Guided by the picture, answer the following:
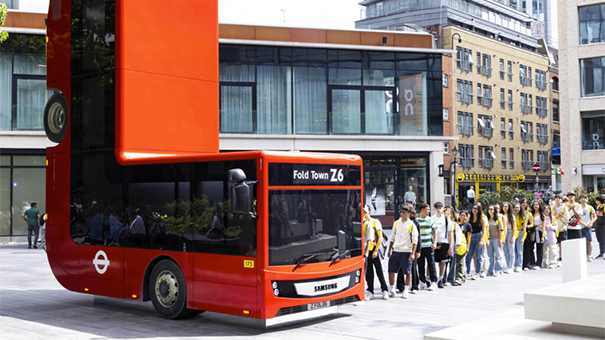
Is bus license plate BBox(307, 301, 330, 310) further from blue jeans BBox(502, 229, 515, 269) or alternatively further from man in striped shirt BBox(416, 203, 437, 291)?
blue jeans BBox(502, 229, 515, 269)

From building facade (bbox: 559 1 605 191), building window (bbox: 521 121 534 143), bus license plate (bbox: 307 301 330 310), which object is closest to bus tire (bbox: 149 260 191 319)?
bus license plate (bbox: 307 301 330 310)

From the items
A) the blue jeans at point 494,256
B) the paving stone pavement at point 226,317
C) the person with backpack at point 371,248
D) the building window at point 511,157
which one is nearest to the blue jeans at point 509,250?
the blue jeans at point 494,256

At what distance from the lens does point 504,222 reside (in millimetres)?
16453

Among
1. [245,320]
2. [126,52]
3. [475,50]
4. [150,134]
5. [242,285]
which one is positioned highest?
[475,50]

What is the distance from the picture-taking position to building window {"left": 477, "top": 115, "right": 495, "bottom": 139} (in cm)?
6222

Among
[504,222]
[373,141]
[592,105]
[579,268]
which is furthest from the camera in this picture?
[592,105]

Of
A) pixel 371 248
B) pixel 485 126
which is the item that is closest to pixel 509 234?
pixel 371 248

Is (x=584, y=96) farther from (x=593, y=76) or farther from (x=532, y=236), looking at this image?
(x=532, y=236)

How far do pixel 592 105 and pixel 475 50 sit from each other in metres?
23.6

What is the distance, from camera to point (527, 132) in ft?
229

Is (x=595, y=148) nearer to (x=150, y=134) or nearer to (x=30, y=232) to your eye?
(x=30, y=232)

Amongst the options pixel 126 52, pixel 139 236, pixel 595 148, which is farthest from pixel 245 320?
pixel 595 148

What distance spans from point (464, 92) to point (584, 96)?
20059 mm

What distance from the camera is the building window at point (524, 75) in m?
68.8
